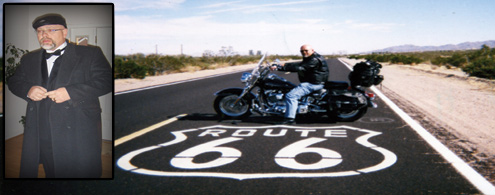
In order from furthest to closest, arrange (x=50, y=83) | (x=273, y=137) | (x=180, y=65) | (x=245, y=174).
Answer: (x=180, y=65), (x=273, y=137), (x=245, y=174), (x=50, y=83)

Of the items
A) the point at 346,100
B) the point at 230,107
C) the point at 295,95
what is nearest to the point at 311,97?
the point at 295,95

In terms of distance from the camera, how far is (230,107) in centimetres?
906

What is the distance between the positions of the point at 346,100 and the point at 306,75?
3.15ft

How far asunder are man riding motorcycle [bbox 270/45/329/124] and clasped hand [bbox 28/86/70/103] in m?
7.02

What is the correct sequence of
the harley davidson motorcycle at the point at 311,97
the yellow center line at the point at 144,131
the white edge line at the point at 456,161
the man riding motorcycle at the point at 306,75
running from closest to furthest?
the white edge line at the point at 456,161 < the yellow center line at the point at 144,131 < the man riding motorcycle at the point at 306,75 < the harley davidson motorcycle at the point at 311,97

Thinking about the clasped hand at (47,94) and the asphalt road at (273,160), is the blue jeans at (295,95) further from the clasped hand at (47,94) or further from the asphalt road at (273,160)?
the clasped hand at (47,94)

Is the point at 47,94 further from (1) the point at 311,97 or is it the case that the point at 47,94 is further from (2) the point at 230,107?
(2) the point at 230,107

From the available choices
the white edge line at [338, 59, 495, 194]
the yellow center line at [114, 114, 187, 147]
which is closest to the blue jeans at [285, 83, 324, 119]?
the white edge line at [338, 59, 495, 194]

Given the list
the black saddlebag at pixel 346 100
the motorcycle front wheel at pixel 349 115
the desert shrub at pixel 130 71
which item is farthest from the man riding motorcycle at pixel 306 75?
the desert shrub at pixel 130 71

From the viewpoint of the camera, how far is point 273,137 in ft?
23.5

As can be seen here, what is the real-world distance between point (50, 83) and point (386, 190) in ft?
12.3

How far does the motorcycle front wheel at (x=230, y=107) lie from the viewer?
8945 mm

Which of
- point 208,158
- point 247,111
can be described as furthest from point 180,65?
point 208,158

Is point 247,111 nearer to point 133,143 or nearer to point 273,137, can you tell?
point 273,137
